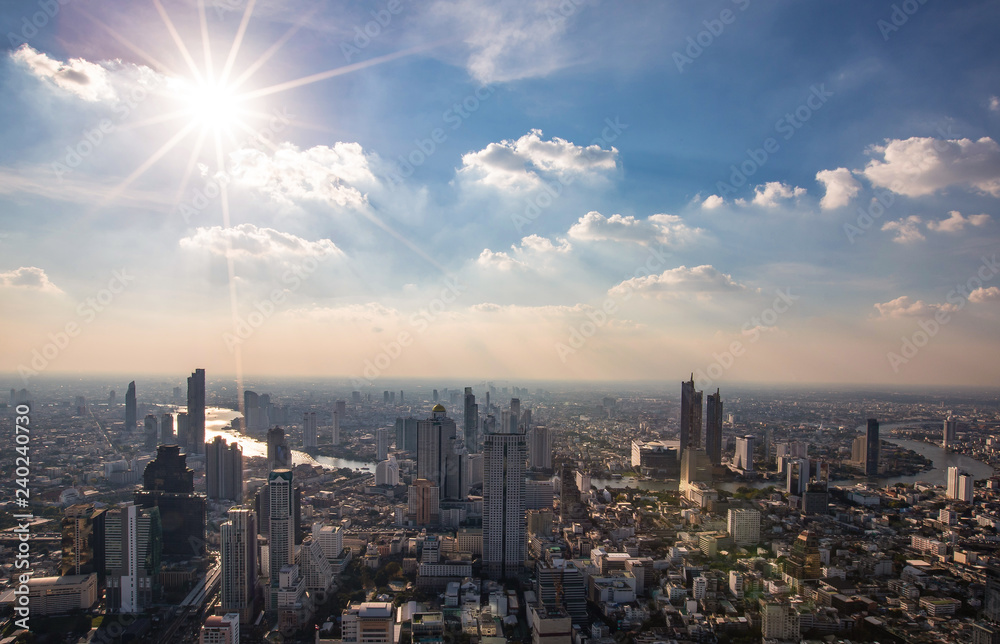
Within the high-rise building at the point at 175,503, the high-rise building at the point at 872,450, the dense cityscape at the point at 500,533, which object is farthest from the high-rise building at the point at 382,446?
the high-rise building at the point at 872,450

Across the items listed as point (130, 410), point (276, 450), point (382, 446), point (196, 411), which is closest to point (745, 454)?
point (382, 446)

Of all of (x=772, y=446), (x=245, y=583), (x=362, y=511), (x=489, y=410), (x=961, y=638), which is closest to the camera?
(x=961, y=638)

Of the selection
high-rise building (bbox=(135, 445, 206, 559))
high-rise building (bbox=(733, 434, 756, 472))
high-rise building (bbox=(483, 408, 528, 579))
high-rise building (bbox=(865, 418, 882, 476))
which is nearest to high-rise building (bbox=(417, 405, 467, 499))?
high-rise building (bbox=(483, 408, 528, 579))

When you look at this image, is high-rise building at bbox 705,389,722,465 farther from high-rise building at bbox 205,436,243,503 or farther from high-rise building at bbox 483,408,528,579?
high-rise building at bbox 205,436,243,503

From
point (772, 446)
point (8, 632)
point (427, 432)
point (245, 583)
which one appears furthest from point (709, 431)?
point (8, 632)

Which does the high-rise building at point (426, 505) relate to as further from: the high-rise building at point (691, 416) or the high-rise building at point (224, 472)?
the high-rise building at point (691, 416)

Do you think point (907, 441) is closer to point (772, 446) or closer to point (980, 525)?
point (772, 446)

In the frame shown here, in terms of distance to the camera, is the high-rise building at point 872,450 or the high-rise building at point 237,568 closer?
the high-rise building at point 237,568

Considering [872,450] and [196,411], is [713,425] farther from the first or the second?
[196,411]
